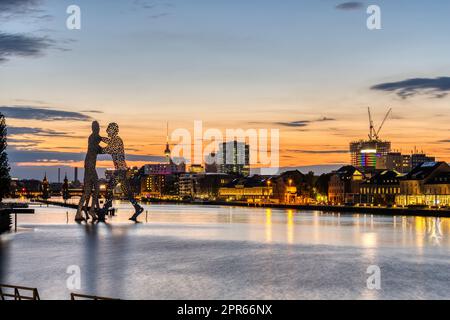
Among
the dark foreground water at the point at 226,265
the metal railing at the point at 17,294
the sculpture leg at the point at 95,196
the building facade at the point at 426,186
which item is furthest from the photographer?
the building facade at the point at 426,186

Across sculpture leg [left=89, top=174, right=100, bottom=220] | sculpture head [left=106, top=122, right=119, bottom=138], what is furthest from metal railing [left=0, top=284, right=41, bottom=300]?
sculpture leg [left=89, top=174, right=100, bottom=220]

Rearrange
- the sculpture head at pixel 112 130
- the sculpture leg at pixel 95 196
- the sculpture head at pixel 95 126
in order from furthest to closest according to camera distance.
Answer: the sculpture leg at pixel 95 196, the sculpture head at pixel 112 130, the sculpture head at pixel 95 126

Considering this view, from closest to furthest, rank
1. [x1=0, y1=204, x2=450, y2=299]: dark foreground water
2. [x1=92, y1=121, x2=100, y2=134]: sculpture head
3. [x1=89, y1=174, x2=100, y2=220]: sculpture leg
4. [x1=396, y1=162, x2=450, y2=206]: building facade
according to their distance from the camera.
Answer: [x1=0, y1=204, x2=450, y2=299]: dark foreground water, [x1=92, y1=121, x2=100, y2=134]: sculpture head, [x1=89, y1=174, x2=100, y2=220]: sculpture leg, [x1=396, y1=162, x2=450, y2=206]: building facade

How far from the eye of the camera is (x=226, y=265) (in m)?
47.1

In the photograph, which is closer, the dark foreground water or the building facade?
the dark foreground water

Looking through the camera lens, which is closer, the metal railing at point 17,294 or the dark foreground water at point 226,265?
the metal railing at point 17,294

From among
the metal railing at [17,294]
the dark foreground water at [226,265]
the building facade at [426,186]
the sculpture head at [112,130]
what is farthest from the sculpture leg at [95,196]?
the building facade at [426,186]

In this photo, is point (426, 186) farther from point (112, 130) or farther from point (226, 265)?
point (226, 265)

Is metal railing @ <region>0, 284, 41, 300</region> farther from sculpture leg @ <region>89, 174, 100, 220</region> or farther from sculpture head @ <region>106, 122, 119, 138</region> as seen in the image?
sculpture leg @ <region>89, 174, 100, 220</region>

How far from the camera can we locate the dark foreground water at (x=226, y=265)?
35.5 m

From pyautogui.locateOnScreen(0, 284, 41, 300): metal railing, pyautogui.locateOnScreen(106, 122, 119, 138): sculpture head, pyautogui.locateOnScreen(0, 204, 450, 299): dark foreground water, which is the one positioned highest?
pyautogui.locateOnScreen(106, 122, 119, 138): sculpture head

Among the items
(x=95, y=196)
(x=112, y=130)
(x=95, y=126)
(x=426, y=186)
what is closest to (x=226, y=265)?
(x=95, y=126)

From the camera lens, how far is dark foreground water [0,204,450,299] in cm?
3550

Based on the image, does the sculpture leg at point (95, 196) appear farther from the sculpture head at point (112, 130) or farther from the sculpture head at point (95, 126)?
the sculpture head at point (95, 126)
